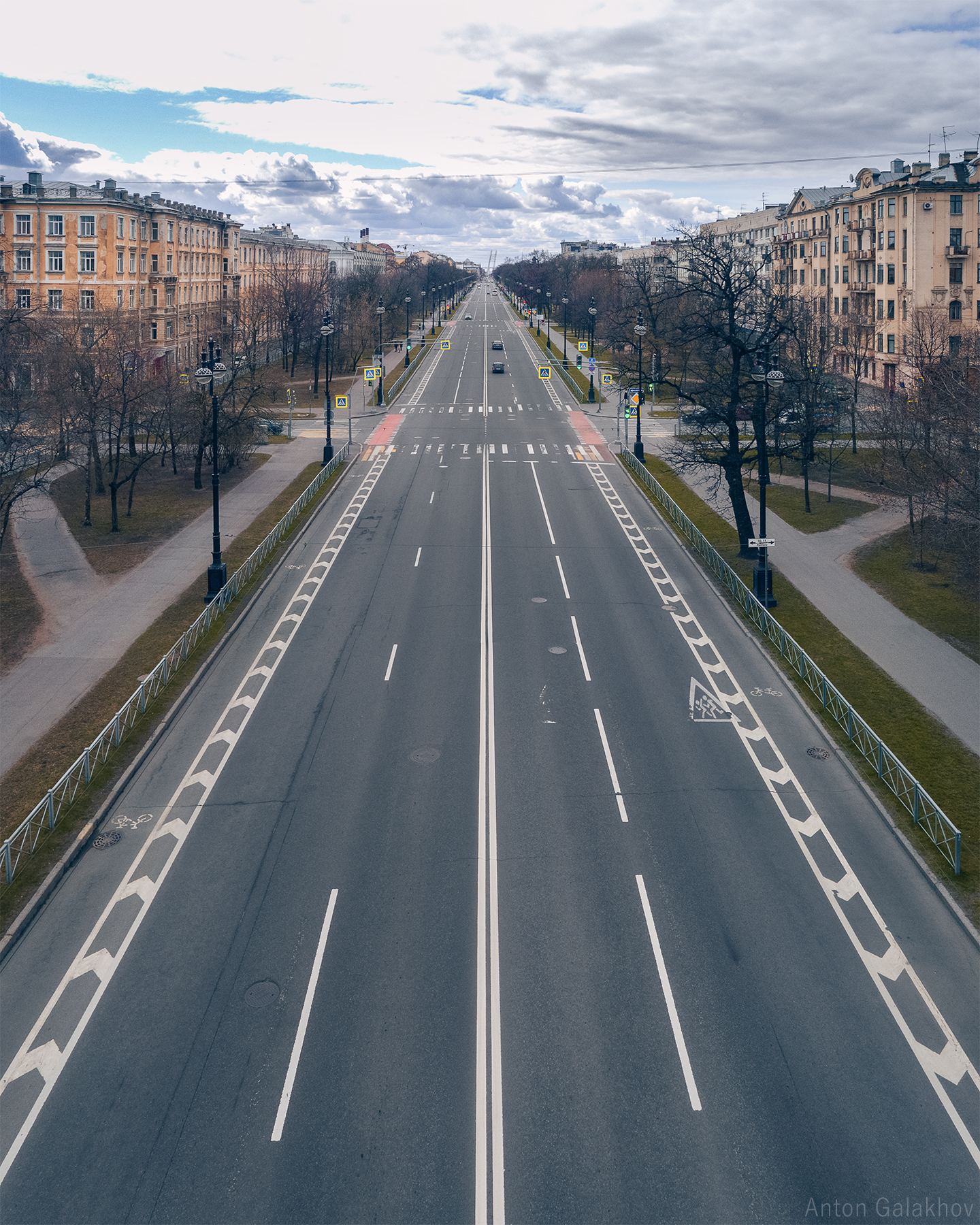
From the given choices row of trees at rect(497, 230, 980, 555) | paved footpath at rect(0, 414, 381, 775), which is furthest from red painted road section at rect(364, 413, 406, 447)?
row of trees at rect(497, 230, 980, 555)

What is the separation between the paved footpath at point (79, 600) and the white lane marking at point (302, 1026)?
28.5 ft

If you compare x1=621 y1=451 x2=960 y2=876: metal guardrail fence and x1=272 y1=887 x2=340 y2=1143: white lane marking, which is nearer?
x1=272 y1=887 x2=340 y2=1143: white lane marking

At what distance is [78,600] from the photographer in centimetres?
2961

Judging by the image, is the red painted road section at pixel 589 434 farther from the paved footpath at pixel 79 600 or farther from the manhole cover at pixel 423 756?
the manhole cover at pixel 423 756

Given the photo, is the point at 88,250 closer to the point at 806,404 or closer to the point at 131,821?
the point at 806,404

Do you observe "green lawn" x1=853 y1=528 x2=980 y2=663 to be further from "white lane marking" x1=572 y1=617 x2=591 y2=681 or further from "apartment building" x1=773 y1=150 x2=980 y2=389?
"apartment building" x1=773 y1=150 x2=980 y2=389

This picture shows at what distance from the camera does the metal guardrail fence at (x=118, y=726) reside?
16141 millimetres

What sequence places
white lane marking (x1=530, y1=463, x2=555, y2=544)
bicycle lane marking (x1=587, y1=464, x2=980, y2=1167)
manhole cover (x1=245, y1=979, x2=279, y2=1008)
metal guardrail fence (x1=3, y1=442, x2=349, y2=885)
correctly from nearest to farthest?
1. bicycle lane marking (x1=587, y1=464, x2=980, y2=1167)
2. manhole cover (x1=245, y1=979, x2=279, y2=1008)
3. metal guardrail fence (x1=3, y1=442, x2=349, y2=885)
4. white lane marking (x1=530, y1=463, x2=555, y2=544)

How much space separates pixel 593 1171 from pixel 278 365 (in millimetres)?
95210

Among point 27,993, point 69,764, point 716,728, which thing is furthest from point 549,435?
point 27,993

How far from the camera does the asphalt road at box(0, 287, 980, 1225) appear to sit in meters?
10.2

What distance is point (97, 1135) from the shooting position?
1064 cm

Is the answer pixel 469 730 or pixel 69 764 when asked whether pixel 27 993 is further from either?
pixel 469 730

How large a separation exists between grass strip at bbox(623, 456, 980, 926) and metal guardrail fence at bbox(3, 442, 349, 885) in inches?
601
